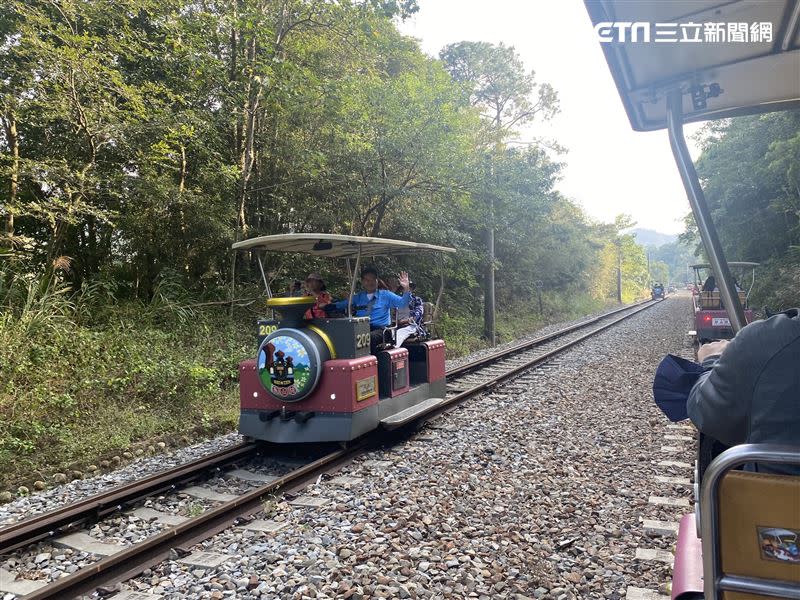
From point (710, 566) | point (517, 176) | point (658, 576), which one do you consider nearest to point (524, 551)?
point (658, 576)

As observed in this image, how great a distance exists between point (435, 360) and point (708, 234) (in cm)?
554

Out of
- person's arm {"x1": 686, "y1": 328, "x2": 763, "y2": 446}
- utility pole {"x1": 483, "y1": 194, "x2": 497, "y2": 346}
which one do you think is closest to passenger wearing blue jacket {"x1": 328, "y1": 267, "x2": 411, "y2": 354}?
person's arm {"x1": 686, "y1": 328, "x2": 763, "y2": 446}

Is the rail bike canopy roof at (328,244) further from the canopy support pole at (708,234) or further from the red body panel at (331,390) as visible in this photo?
the canopy support pole at (708,234)

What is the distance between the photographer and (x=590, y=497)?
14.6 ft

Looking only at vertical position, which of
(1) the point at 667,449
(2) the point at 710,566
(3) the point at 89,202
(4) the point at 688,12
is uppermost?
(3) the point at 89,202

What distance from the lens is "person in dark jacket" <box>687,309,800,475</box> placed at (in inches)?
61.3

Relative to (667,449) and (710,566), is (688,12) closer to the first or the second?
(710,566)

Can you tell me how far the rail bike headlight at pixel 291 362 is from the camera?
545cm

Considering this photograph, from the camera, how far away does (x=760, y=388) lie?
1.60 metres

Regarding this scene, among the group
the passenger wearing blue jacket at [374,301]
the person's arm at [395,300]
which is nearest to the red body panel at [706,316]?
the person's arm at [395,300]

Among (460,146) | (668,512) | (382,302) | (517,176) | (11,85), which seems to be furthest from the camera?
(517,176)

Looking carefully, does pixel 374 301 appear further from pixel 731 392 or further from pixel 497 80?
pixel 497 80

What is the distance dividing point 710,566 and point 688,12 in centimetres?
199

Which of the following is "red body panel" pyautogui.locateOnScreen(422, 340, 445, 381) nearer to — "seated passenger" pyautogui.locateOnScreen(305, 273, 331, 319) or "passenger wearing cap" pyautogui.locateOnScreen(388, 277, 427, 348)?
"passenger wearing cap" pyautogui.locateOnScreen(388, 277, 427, 348)
